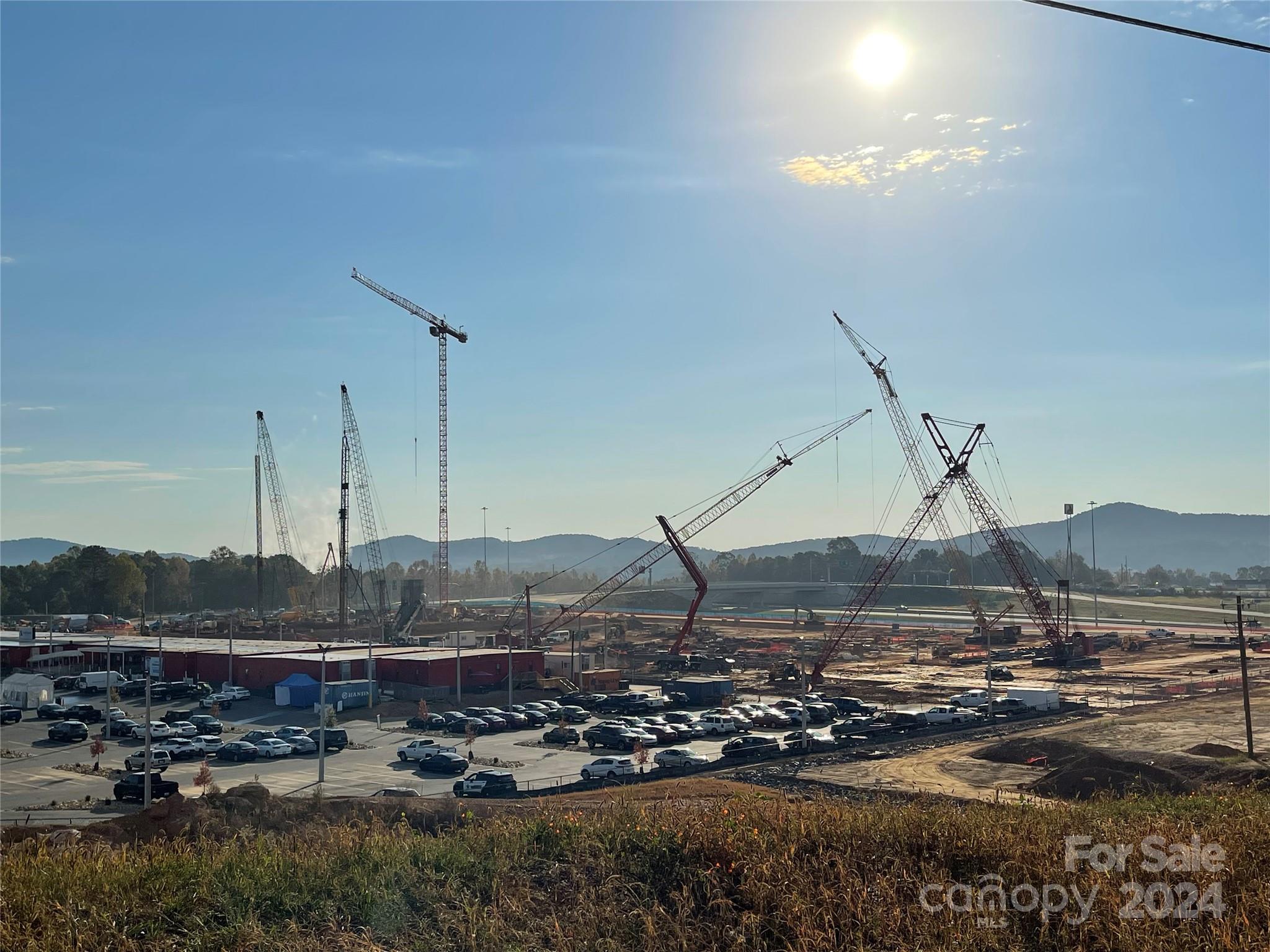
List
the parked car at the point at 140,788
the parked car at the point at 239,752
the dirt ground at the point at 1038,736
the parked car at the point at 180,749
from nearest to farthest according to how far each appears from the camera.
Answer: the parked car at the point at 140,788 < the dirt ground at the point at 1038,736 < the parked car at the point at 239,752 < the parked car at the point at 180,749

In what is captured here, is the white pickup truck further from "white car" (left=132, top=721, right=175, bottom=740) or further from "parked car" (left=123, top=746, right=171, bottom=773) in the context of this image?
"white car" (left=132, top=721, right=175, bottom=740)

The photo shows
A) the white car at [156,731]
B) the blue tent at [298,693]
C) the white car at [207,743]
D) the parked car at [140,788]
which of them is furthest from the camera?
the blue tent at [298,693]

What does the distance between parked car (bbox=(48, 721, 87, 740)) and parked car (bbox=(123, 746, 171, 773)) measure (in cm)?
627

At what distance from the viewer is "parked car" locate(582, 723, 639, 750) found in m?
40.0

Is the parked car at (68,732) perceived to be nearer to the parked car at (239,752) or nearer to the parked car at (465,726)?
the parked car at (239,752)

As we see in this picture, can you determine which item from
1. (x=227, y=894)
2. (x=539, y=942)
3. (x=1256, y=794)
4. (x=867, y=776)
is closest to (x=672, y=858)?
(x=539, y=942)

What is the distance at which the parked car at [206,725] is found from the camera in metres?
43.6

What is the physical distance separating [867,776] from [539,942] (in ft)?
83.5

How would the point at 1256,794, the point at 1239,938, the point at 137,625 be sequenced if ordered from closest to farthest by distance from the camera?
the point at 1239,938
the point at 1256,794
the point at 137,625

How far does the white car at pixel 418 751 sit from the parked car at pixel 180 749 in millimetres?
8000

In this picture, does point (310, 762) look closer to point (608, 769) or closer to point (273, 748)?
point (273, 748)

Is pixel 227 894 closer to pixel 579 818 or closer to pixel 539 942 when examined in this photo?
pixel 539 942

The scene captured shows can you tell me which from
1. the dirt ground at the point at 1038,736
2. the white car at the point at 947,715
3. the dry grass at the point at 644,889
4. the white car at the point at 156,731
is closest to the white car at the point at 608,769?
the dirt ground at the point at 1038,736

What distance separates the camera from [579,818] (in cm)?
1298
